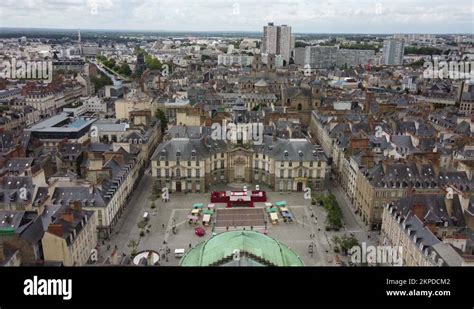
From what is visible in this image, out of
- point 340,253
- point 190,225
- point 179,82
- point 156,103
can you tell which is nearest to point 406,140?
point 340,253

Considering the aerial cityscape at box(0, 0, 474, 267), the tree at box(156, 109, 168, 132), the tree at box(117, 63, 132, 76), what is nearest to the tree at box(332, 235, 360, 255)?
the aerial cityscape at box(0, 0, 474, 267)

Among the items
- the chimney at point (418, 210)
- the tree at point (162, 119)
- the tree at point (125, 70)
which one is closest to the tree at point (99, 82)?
the tree at point (125, 70)

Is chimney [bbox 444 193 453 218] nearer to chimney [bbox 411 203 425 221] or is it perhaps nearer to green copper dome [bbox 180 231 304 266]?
chimney [bbox 411 203 425 221]

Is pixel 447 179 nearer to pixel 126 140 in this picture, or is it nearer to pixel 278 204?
pixel 278 204

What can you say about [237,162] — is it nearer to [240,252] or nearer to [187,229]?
[187,229]

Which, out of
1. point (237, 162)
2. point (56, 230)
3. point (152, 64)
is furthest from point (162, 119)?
point (152, 64)
